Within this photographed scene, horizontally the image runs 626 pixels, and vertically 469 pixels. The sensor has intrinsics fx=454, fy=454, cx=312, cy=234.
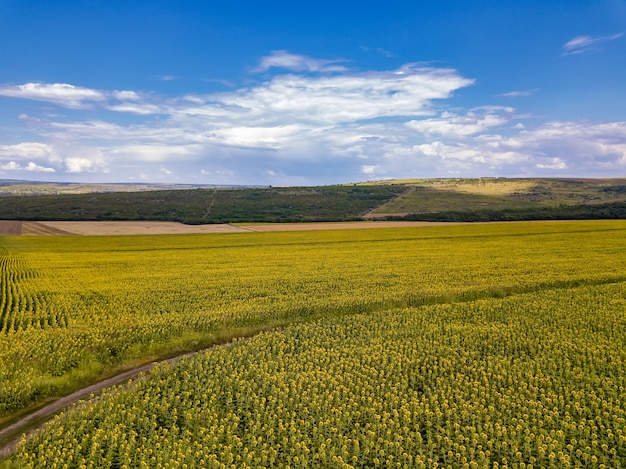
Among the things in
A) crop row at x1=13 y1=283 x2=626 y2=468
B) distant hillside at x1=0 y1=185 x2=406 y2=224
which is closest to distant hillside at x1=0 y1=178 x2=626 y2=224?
distant hillside at x1=0 y1=185 x2=406 y2=224

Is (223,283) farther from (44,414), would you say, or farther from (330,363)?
(44,414)

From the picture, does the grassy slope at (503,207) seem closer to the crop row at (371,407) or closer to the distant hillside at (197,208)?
the distant hillside at (197,208)

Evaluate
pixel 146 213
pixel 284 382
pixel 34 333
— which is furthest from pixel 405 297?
pixel 146 213

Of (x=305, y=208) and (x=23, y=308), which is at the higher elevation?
(x=305, y=208)

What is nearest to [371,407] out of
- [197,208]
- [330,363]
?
[330,363]

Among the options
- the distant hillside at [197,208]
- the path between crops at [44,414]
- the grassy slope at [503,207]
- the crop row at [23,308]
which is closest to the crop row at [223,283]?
the crop row at [23,308]
